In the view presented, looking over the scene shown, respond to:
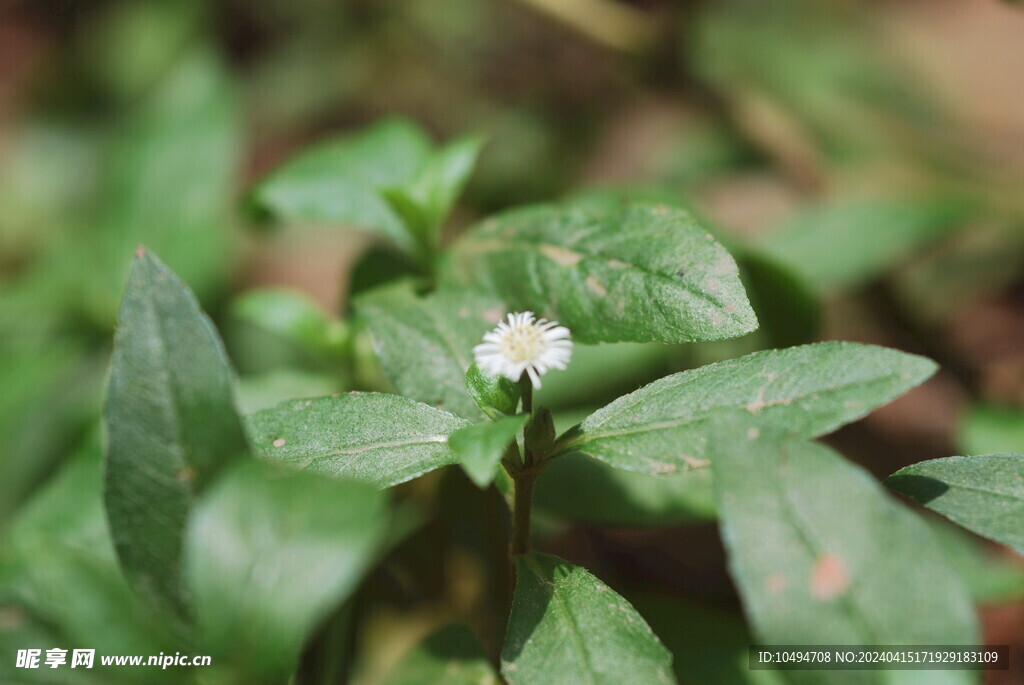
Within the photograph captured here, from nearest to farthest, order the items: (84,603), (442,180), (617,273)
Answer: (84,603) → (617,273) → (442,180)

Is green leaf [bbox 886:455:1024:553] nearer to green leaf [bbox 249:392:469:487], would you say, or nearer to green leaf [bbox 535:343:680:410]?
green leaf [bbox 249:392:469:487]

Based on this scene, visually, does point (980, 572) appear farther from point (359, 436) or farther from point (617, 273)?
point (359, 436)

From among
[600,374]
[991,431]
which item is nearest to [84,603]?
[600,374]

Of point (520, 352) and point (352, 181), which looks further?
point (352, 181)

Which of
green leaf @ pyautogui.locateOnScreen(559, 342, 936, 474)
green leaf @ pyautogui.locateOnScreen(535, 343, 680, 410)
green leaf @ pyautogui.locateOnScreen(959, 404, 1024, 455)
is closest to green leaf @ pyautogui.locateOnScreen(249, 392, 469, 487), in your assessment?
green leaf @ pyautogui.locateOnScreen(559, 342, 936, 474)

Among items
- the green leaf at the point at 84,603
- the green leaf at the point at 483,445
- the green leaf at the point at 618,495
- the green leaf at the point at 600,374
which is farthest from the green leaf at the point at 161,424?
A: the green leaf at the point at 600,374

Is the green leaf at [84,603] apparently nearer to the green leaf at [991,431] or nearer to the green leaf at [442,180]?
the green leaf at [442,180]
